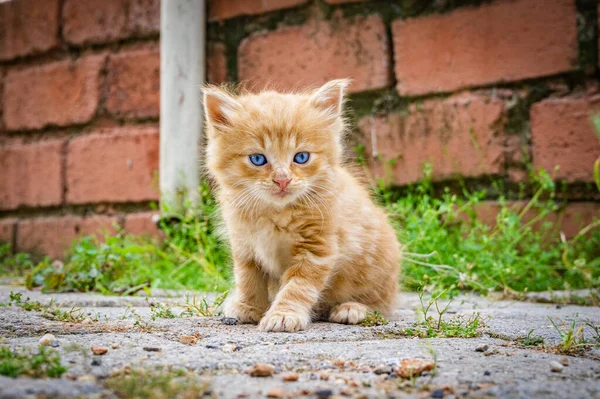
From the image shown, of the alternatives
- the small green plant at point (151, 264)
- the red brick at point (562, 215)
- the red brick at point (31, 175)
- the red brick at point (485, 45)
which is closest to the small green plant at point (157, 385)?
the small green plant at point (151, 264)

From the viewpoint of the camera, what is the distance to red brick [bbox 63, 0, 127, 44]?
4102 mm

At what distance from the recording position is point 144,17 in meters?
4.00

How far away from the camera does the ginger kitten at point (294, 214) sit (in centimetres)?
215

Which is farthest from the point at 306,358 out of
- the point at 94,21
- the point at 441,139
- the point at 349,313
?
the point at 94,21

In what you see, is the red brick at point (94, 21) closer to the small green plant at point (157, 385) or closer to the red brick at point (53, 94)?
the red brick at point (53, 94)

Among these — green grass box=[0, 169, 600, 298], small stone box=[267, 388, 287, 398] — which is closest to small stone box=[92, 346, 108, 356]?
small stone box=[267, 388, 287, 398]

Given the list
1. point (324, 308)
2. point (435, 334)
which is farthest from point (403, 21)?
point (435, 334)

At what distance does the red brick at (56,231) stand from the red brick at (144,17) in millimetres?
1299

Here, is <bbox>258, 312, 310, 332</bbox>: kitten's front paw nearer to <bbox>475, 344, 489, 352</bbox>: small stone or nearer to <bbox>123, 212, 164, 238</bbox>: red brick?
<bbox>475, 344, 489, 352</bbox>: small stone

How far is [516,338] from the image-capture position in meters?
1.74

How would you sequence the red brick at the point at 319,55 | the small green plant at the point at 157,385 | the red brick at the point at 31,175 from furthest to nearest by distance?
1. the red brick at the point at 31,175
2. the red brick at the point at 319,55
3. the small green plant at the point at 157,385

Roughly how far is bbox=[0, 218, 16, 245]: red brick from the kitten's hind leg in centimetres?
334

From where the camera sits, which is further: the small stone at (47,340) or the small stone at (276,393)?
the small stone at (47,340)

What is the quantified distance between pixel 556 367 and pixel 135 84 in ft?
11.3
